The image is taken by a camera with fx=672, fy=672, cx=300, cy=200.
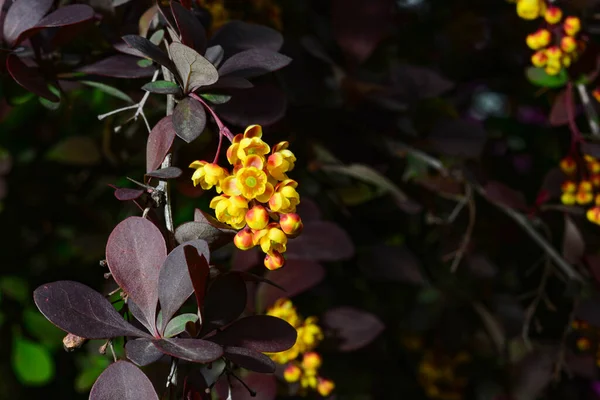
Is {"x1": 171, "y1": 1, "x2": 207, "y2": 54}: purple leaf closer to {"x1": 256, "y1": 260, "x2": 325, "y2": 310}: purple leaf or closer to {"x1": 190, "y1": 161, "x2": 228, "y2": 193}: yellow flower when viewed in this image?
{"x1": 190, "y1": 161, "x2": 228, "y2": 193}: yellow flower

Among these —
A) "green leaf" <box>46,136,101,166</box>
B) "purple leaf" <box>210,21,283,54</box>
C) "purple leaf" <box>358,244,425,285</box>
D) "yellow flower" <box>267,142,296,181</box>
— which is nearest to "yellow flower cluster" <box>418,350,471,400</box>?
"purple leaf" <box>358,244,425,285</box>

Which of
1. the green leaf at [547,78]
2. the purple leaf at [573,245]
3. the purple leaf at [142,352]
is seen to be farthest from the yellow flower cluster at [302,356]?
the green leaf at [547,78]

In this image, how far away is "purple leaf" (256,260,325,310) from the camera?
932mm

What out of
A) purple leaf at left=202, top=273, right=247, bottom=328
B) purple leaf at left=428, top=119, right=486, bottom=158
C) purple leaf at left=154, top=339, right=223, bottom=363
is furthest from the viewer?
purple leaf at left=428, top=119, right=486, bottom=158

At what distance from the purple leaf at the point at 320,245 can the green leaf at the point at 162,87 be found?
14.7 inches

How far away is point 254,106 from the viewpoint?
73cm

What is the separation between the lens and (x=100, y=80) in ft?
2.66

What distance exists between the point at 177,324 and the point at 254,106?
27 centimetres

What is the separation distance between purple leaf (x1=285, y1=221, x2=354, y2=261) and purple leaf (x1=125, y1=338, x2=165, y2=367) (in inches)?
16.6

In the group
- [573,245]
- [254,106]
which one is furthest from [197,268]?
[573,245]

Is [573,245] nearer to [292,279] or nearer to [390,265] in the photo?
[390,265]

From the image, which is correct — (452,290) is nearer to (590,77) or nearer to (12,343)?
(590,77)

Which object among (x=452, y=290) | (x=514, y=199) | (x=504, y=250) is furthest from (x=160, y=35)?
(x=504, y=250)

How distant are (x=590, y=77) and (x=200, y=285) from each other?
843 millimetres
